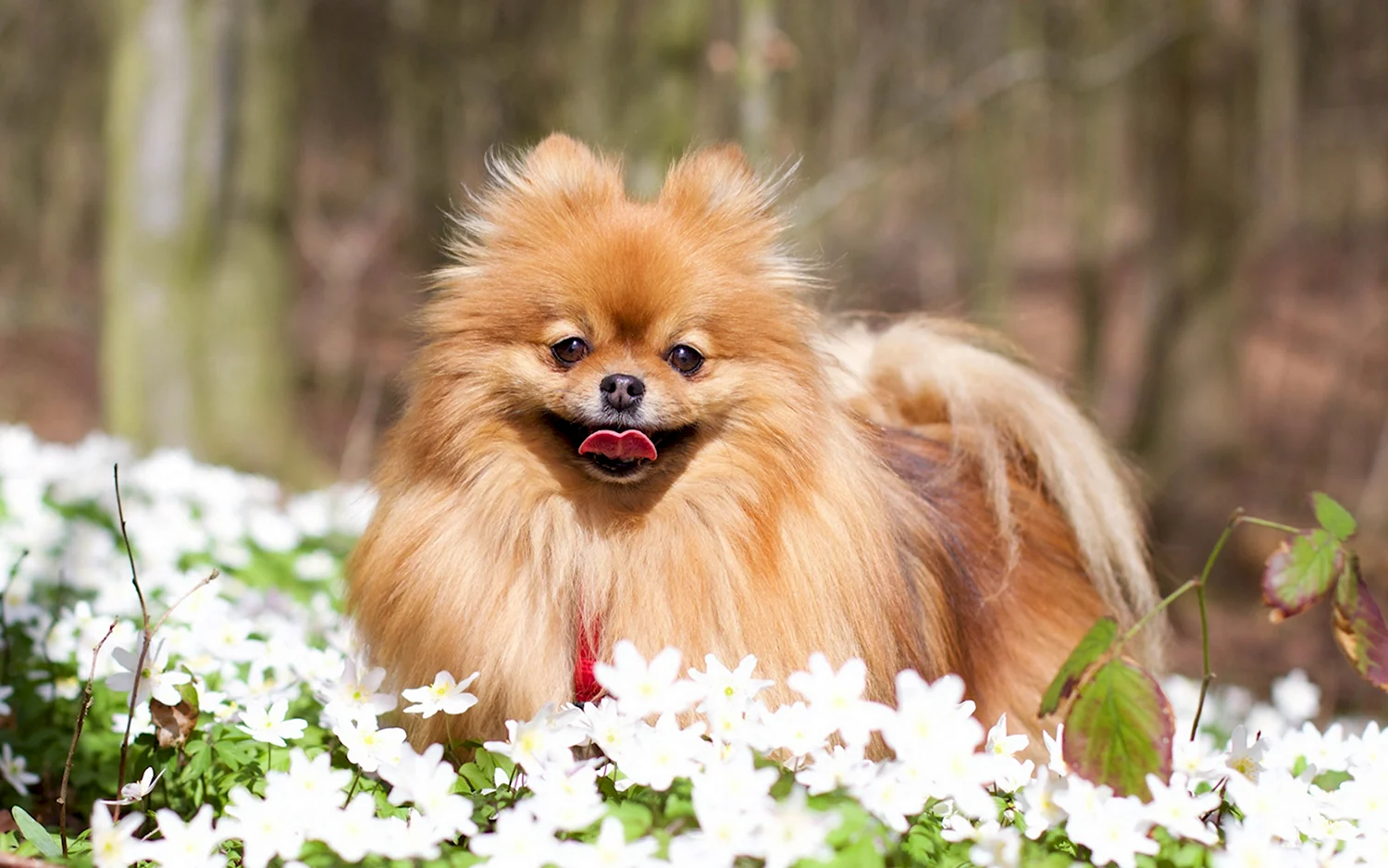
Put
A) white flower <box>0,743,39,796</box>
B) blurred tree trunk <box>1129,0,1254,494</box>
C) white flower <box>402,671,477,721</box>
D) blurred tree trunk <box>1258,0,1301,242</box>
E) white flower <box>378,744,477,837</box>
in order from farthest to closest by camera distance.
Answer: blurred tree trunk <box>1258,0,1301,242</box>
blurred tree trunk <box>1129,0,1254,494</box>
white flower <box>0,743,39,796</box>
white flower <box>402,671,477,721</box>
white flower <box>378,744,477,837</box>

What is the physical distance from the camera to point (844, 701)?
2.12 meters

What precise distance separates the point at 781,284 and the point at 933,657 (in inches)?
39.7

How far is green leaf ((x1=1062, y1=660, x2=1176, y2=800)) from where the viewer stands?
2123 millimetres

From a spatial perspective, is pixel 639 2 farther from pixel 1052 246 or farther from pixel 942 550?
pixel 1052 246

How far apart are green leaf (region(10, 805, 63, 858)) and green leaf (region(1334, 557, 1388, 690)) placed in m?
2.40

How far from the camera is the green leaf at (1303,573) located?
2332 mm

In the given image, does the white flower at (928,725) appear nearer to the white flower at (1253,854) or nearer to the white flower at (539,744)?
the white flower at (1253,854)

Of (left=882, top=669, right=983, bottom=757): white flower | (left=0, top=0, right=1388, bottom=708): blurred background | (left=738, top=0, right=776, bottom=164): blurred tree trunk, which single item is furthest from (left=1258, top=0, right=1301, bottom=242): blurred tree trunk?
(left=882, top=669, right=983, bottom=757): white flower

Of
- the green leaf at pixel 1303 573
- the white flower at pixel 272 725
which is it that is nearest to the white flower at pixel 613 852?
the white flower at pixel 272 725

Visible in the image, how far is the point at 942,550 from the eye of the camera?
332cm

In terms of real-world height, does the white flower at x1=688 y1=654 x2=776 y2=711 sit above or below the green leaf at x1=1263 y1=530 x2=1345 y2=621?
below

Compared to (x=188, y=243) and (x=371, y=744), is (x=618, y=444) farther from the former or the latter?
(x=188, y=243)

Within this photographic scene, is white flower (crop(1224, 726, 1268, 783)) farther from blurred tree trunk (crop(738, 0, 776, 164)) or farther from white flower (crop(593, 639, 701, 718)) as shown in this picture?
blurred tree trunk (crop(738, 0, 776, 164))

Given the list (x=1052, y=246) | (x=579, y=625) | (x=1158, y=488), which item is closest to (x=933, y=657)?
(x=579, y=625)
